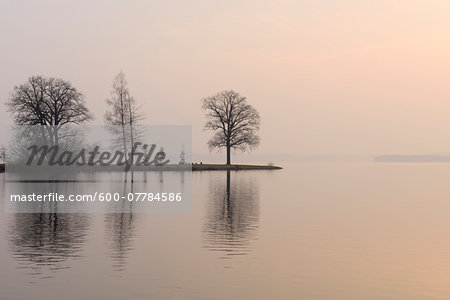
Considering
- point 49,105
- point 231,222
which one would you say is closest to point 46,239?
point 231,222

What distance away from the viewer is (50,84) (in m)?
97.1

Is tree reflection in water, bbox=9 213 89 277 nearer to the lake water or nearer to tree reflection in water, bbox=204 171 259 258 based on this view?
the lake water

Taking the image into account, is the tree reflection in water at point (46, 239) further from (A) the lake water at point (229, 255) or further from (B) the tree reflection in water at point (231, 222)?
(B) the tree reflection in water at point (231, 222)

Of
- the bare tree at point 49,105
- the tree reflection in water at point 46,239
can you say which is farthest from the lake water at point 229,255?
the bare tree at point 49,105

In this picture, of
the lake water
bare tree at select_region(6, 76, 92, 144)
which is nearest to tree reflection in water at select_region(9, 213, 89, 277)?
the lake water

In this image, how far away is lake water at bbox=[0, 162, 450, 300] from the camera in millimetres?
17281

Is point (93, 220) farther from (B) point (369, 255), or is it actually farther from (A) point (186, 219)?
(B) point (369, 255)

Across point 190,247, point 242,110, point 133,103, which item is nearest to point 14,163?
point 133,103

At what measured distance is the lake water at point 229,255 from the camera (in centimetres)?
1728

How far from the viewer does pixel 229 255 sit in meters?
22.6

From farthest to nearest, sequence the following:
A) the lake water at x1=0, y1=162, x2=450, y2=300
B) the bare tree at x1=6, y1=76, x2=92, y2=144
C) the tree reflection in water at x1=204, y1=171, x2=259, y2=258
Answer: the bare tree at x1=6, y1=76, x2=92, y2=144 < the tree reflection in water at x1=204, y1=171, x2=259, y2=258 < the lake water at x1=0, y1=162, x2=450, y2=300

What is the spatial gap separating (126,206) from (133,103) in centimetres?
6702

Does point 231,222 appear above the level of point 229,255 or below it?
above

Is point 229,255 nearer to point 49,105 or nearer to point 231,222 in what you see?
point 231,222
